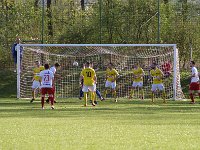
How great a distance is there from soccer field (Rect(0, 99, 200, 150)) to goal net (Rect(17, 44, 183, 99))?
36.1ft

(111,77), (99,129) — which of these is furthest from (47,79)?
(99,129)

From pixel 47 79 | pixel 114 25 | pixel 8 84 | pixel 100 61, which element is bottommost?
pixel 8 84

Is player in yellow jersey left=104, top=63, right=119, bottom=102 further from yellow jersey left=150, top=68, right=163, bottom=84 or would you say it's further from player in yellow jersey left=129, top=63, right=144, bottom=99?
yellow jersey left=150, top=68, right=163, bottom=84

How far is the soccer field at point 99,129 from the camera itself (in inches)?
560

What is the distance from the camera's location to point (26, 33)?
4556cm

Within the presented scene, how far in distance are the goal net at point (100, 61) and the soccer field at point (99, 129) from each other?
36.1 ft

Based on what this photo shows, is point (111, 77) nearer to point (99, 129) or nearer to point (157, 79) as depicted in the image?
point (157, 79)

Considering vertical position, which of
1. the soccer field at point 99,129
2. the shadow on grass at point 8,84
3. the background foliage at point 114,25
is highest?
the background foliage at point 114,25

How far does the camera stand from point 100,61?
129 ft

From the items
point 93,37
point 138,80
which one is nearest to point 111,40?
point 93,37

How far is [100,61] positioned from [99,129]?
840 inches

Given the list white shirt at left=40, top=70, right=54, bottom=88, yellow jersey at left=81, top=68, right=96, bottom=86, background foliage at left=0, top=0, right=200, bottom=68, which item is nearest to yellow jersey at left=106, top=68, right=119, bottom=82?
yellow jersey at left=81, top=68, right=96, bottom=86

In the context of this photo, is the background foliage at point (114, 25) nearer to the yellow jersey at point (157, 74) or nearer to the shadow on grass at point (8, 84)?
the shadow on grass at point (8, 84)

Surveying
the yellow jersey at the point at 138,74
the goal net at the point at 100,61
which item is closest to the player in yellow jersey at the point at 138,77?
the yellow jersey at the point at 138,74
